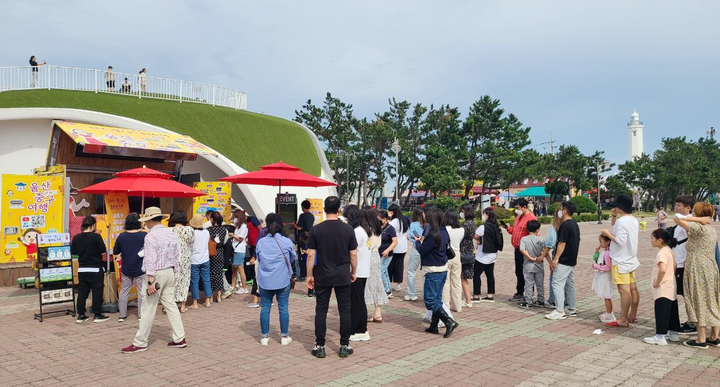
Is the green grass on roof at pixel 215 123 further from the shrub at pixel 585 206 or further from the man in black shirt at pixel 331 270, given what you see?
the shrub at pixel 585 206

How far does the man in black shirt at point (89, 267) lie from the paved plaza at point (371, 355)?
0.29m

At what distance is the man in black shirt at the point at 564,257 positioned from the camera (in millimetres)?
7449

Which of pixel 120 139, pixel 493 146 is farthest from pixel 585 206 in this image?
pixel 120 139

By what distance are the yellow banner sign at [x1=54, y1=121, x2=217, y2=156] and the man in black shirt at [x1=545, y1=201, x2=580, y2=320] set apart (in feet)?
30.8

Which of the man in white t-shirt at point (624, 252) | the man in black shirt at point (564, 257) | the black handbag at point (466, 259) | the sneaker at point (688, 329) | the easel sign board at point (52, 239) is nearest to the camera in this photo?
the sneaker at point (688, 329)

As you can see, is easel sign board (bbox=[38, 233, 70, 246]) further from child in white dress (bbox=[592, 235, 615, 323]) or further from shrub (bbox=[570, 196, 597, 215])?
shrub (bbox=[570, 196, 597, 215])

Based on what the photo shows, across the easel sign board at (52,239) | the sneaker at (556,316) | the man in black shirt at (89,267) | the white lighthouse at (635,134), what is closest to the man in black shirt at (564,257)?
the sneaker at (556,316)

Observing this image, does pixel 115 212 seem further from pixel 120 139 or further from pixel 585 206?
pixel 585 206

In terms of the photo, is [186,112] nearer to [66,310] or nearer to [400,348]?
[66,310]

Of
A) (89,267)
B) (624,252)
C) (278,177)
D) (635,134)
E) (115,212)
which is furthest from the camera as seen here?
(635,134)

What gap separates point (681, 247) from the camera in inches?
261

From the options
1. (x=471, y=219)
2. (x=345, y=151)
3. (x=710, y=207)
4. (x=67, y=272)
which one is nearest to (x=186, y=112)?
(x=67, y=272)

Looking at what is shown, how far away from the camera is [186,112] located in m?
21.7

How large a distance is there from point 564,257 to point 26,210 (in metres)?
11.0
